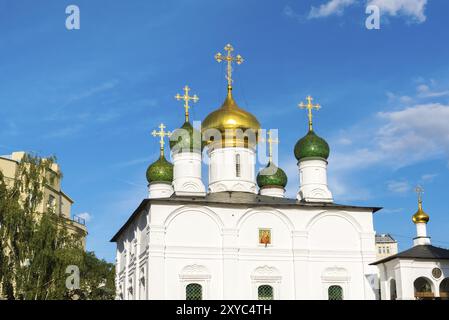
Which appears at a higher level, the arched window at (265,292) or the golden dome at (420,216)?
the golden dome at (420,216)

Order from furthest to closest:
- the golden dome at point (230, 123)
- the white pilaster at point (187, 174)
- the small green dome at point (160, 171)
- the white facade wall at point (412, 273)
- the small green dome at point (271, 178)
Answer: the small green dome at point (271, 178)
the small green dome at point (160, 171)
the golden dome at point (230, 123)
the white pilaster at point (187, 174)
the white facade wall at point (412, 273)

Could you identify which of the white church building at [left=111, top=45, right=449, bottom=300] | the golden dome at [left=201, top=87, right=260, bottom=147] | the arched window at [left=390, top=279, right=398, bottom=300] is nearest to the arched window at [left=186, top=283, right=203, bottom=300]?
the white church building at [left=111, top=45, right=449, bottom=300]

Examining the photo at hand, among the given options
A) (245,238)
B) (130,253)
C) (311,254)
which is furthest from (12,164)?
(311,254)

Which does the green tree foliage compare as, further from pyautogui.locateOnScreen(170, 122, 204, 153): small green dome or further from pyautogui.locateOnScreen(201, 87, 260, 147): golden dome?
pyautogui.locateOnScreen(201, 87, 260, 147): golden dome

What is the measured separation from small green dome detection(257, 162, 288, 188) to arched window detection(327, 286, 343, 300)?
7.05 m

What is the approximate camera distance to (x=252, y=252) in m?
21.2

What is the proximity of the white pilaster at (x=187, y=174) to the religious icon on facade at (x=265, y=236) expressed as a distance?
373 cm

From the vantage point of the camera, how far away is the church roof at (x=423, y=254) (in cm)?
1988

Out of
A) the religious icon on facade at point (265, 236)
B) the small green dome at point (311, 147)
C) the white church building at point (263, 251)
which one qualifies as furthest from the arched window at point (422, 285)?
the small green dome at point (311, 147)

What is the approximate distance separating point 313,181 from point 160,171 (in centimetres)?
638

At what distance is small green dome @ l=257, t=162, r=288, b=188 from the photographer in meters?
27.8

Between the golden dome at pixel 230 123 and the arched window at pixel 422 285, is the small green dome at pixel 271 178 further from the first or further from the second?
the arched window at pixel 422 285

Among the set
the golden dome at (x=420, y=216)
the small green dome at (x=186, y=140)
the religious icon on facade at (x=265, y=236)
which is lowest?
the religious icon on facade at (x=265, y=236)
